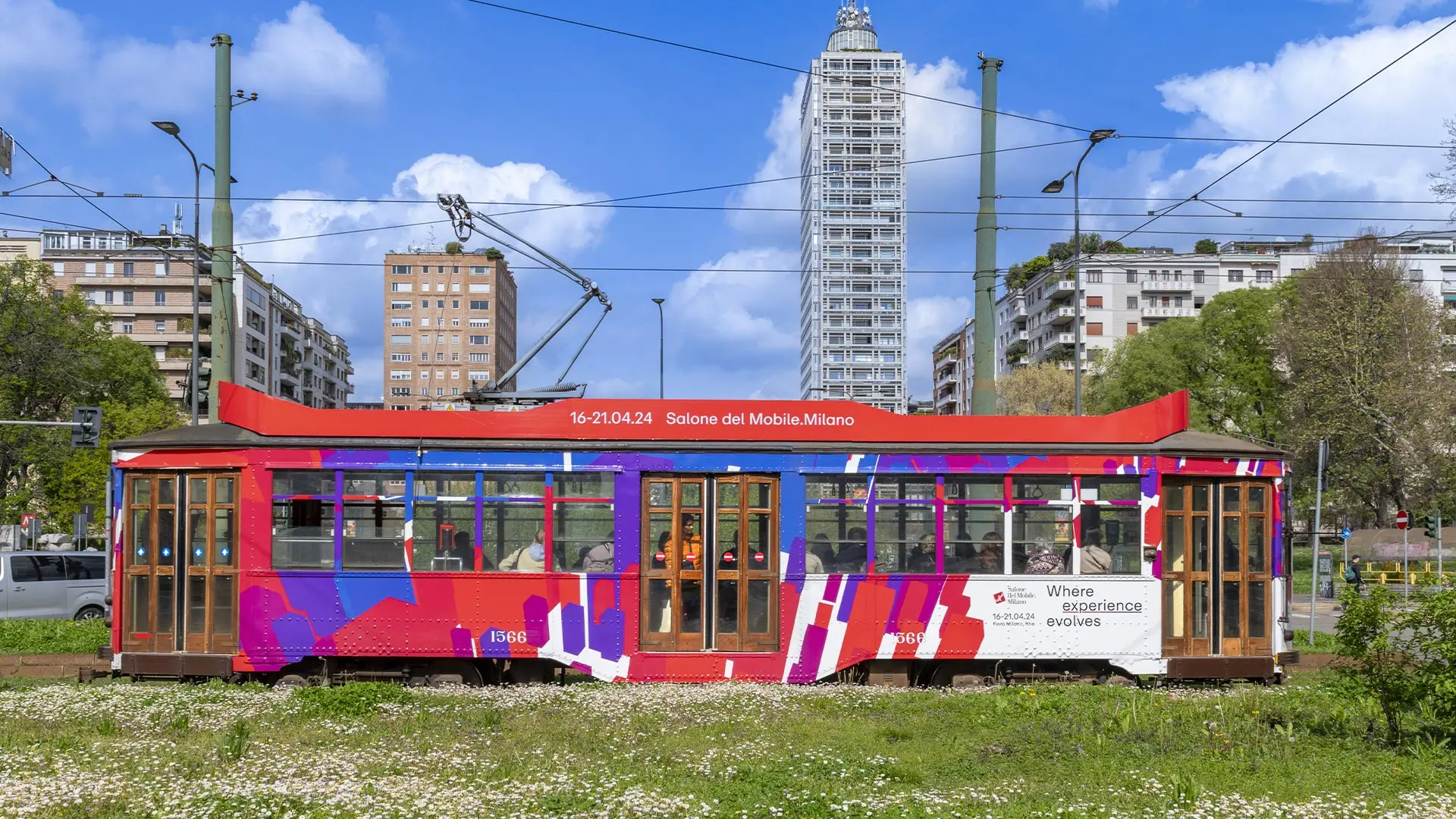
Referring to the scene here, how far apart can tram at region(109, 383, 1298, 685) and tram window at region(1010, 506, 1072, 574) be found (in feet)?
0.08

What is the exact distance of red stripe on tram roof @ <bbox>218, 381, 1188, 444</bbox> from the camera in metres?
13.1

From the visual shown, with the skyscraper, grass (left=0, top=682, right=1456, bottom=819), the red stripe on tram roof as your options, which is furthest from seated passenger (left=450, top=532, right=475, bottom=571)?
the skyscraper

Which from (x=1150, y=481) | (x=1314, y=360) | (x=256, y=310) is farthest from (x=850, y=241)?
(x=1150, y=481)

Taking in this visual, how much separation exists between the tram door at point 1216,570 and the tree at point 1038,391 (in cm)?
4729

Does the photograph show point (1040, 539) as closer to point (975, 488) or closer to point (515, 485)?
point (975, 488)

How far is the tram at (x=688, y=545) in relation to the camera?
508 inches

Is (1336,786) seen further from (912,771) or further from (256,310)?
(256,310)

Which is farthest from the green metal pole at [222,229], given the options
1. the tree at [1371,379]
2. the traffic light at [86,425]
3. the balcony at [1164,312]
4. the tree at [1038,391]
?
the balcony at [1164,312]

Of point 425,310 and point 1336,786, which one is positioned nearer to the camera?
point 1336,786

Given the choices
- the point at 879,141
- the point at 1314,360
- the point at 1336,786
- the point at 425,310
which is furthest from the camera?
the point at 879,141

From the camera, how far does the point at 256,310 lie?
94250 millimetres

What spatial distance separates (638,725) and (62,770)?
4.43 metres

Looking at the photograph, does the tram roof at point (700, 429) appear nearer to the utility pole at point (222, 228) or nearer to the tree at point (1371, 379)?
the utility pole at point (222, 228)

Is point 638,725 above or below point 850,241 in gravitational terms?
below
